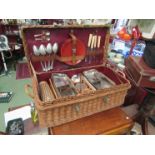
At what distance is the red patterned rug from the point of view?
2.43 metres

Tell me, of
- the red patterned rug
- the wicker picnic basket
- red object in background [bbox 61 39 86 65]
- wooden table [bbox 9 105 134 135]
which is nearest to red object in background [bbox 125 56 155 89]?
the wicker picnic basket

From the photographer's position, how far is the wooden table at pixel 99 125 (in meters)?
0.75

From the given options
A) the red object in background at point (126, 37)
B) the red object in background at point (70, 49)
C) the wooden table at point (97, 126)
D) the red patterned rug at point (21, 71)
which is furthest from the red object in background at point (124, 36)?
the red patterned rug at point (21, 71)

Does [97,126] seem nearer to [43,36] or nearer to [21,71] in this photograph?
[43,36]

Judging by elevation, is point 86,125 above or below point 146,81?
below

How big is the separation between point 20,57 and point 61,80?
2528mm

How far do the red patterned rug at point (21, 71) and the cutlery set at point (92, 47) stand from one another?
1.73m

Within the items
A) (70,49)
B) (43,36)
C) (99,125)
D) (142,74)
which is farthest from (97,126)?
(43,36)

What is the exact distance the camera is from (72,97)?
25.2 inches

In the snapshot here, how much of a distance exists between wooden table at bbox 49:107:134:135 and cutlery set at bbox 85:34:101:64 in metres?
0.41

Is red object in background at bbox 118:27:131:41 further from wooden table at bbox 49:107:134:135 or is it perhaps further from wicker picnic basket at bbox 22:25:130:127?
wooden table at bbox 49:107:134:135

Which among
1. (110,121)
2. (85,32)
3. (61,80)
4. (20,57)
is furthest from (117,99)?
(20,57)

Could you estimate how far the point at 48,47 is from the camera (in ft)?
2.82
